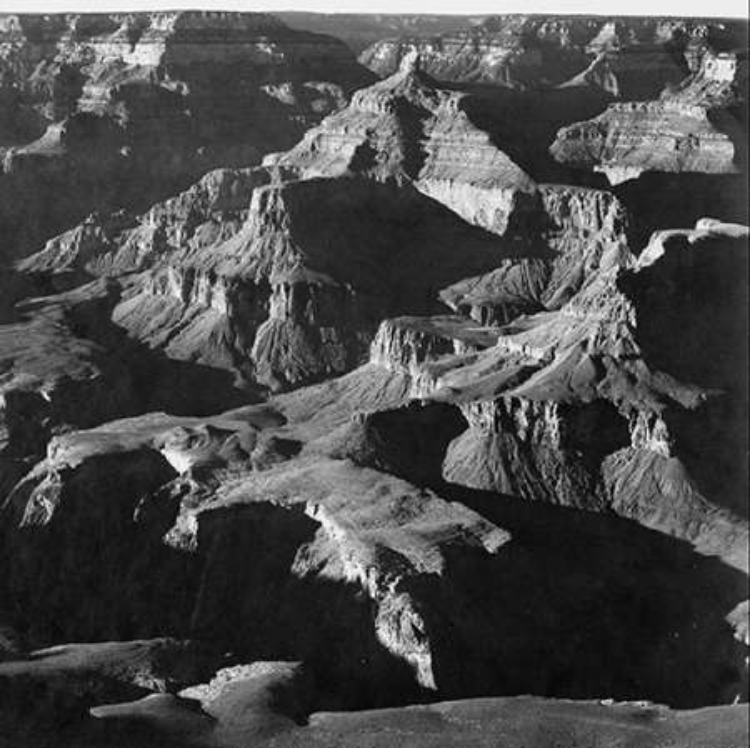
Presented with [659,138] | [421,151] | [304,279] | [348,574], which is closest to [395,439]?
[348,574]

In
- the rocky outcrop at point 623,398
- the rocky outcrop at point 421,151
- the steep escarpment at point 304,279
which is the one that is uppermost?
the rocky outcrop at point 421,151

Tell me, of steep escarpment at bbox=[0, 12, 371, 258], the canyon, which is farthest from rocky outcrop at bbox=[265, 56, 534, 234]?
steep escarpment at bbox=[0, 12, 371, 258]

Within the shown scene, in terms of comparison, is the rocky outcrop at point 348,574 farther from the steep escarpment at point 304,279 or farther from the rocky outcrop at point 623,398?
the steep escarpment at point 304,279

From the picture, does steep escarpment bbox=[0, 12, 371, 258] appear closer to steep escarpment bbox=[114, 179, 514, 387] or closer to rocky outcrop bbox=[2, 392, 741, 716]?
steep escarpment bbox=[114, 179, 514, 387]

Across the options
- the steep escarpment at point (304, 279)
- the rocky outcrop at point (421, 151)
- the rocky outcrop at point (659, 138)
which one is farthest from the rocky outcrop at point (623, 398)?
the rocky outcrop at point (659, 138)

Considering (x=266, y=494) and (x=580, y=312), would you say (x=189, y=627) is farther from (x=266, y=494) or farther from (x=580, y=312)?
(x=580, y=312)
